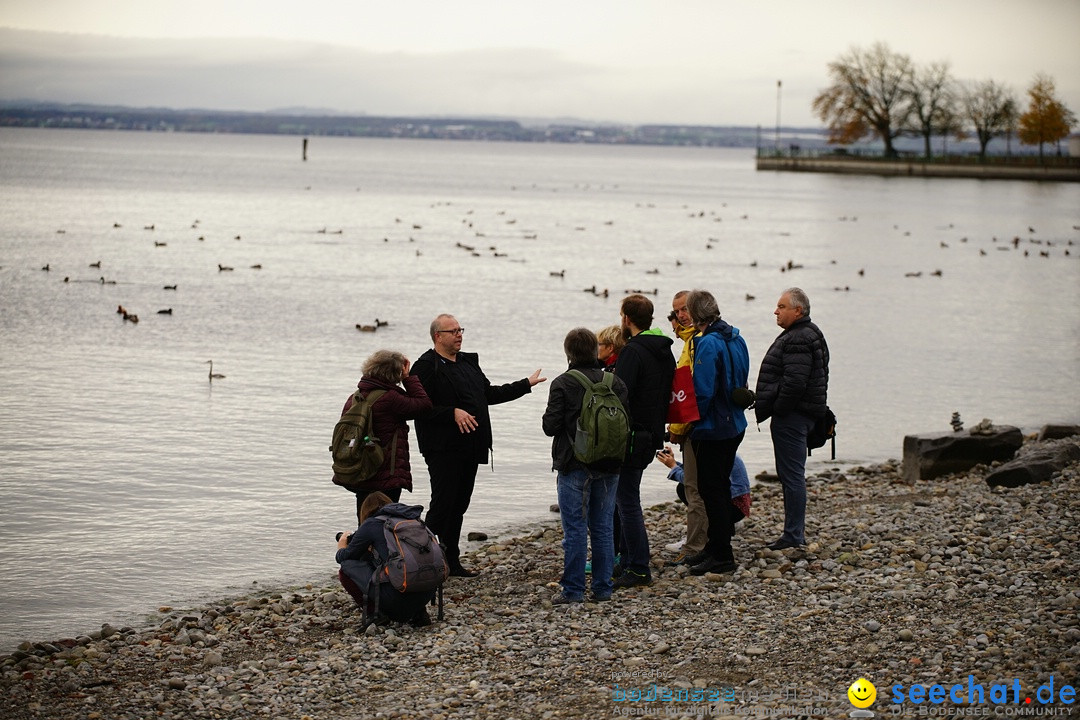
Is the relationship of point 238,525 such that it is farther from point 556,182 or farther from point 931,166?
Result: point 931,166

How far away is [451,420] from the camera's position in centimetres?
867

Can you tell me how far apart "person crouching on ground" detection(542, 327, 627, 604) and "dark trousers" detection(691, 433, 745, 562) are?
2.70ft

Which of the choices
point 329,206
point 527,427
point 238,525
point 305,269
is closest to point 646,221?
point 329,206

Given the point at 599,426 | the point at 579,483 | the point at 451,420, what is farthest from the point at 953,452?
the point at 451,420

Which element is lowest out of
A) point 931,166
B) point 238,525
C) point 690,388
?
point 238,525

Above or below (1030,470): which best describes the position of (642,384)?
above

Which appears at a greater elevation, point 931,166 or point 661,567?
point 931,166

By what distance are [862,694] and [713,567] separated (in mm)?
2748

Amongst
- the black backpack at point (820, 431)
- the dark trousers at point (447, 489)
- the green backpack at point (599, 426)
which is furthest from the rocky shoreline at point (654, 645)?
the green backpack at point (599, 426)

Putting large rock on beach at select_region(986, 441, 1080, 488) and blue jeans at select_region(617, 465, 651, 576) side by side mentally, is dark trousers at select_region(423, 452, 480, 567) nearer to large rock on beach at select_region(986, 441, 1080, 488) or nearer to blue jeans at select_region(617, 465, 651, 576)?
blue jeans at select_region(617, 465, 651, 576)

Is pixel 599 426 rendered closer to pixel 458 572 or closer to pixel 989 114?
pixel 458 572

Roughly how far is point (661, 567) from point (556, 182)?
11627 centimetres

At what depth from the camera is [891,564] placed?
879cm

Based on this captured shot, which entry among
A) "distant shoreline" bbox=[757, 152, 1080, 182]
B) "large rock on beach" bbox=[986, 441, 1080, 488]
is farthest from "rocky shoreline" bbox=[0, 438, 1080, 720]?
"distant shoreline" bbox=[757, 152, 1080, 182]
